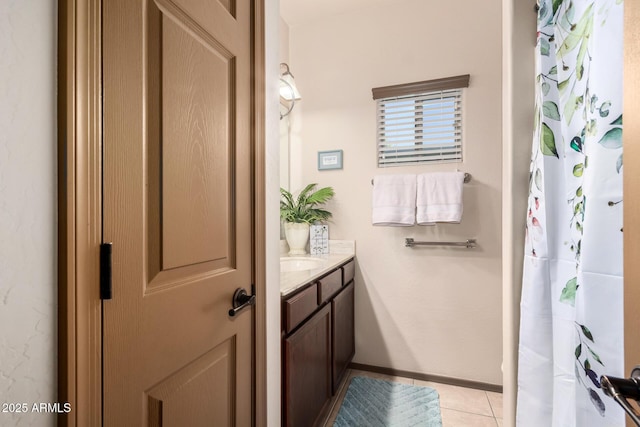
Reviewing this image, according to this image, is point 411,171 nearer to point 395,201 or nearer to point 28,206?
point 395,201

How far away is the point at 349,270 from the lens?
2172 mm

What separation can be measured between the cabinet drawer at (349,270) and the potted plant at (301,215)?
0.38m

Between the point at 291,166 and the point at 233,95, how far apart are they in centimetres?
153

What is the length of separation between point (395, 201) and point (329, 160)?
628 mm

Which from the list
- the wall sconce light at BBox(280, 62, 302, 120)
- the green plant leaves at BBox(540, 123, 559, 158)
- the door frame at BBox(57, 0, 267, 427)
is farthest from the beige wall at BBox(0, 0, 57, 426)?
the wall sconce light at BBox(280, 62, 302, 120)

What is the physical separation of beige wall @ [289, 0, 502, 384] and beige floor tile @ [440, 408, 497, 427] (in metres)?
0.32

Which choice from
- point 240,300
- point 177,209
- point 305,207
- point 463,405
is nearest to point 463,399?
point 463,405

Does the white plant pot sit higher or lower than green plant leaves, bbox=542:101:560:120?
lower

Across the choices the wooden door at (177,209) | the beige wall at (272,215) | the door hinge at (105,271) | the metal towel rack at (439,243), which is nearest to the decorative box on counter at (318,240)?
the metal towel rack at (439,243)

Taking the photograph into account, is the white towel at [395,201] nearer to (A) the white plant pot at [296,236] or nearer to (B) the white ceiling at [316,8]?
(A) the white plant pot at [296,236]

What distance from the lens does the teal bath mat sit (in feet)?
5.63

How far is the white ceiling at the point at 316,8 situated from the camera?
2.22 m

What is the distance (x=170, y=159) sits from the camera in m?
0.72

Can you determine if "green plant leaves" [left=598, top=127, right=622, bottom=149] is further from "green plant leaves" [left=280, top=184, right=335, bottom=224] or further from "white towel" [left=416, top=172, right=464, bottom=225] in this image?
"green plant leaves" [left=280, top=184, right=335, bottom=224]
